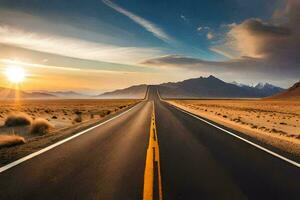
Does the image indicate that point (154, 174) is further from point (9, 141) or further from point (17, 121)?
point (17, 121)

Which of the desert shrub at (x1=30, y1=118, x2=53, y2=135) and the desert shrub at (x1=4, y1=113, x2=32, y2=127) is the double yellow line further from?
the desert shrub at (x1=4, y1=113, x2=32, y2=127)

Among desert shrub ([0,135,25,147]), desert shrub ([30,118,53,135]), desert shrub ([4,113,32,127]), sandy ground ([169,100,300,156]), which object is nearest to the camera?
desert shrub ([0,135,25,147])

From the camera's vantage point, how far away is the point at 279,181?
6324mm

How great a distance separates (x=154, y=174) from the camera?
6.75m

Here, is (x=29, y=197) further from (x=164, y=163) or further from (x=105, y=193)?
(x=164, y=163)

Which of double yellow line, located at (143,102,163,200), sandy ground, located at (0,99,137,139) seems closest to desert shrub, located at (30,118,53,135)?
sandy ground, located at (0,99,137,139)

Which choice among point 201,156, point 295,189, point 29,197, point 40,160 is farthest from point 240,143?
point 29,197

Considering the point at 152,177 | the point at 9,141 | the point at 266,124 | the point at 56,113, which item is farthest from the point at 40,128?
the point at 56,113

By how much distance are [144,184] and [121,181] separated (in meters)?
0.51

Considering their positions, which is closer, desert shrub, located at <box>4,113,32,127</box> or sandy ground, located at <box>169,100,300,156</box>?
sandy ground, located at <box>169,100,300,156</box>

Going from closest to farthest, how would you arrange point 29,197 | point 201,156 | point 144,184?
point 29,197 → point 144,184 → point 201,156

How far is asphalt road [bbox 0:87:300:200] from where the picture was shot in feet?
17.8

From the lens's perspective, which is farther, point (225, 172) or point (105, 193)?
point (225, 172)

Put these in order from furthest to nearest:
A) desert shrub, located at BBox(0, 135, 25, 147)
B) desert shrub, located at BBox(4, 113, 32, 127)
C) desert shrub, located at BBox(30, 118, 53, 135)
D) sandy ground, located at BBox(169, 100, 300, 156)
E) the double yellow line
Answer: desert shrub, located at BBox(4, 113, 32, 127) → desert shrub, located at BBox(30, 118, 53, 135) → sandy ground, located at BBox(169, 100, 300, 156) → desert shrub, located at BBox(0, 135, 25, 147) → the double yellow line
